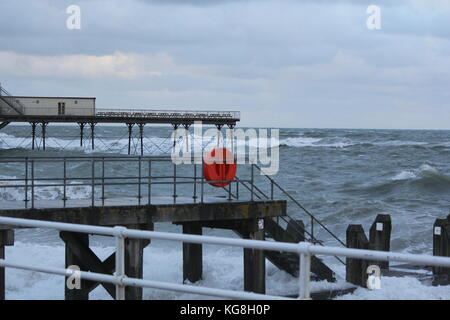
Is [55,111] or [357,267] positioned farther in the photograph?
[55,111]

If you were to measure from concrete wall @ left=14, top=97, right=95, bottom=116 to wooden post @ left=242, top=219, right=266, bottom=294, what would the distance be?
53402 mm

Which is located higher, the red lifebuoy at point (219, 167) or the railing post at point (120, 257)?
the red lifebuoy at point (219, 167)

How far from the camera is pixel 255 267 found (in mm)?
13500

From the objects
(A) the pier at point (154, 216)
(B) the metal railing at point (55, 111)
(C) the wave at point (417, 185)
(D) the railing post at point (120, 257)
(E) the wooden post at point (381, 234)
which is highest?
(B) the metal railing at point (55, 111)

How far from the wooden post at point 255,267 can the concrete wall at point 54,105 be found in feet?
175

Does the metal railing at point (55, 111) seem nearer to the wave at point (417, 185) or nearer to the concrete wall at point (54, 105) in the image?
the concrete wall at point (54, 105)

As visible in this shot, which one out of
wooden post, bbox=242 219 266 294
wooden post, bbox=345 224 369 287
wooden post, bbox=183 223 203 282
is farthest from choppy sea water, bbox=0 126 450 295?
wooden post, bbox=242 219 266 294

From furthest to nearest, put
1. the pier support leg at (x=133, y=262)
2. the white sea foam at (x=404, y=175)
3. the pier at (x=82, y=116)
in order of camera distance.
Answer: the pier at (x=82, y=116) → the white sea foam at (x=404, y=175) → the pier support leg at (x=133, y=262)

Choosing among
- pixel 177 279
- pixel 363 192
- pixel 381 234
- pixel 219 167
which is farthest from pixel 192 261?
pixel 363 192

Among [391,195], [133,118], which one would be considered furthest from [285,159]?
[391,195]

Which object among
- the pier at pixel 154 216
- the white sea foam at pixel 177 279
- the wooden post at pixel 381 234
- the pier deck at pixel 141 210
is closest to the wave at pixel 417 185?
the white sea foam at pixel 177 279

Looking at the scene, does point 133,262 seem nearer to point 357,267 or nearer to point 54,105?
point 357,267

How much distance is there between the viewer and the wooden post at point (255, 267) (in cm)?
1349

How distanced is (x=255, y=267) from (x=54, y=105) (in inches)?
2191
